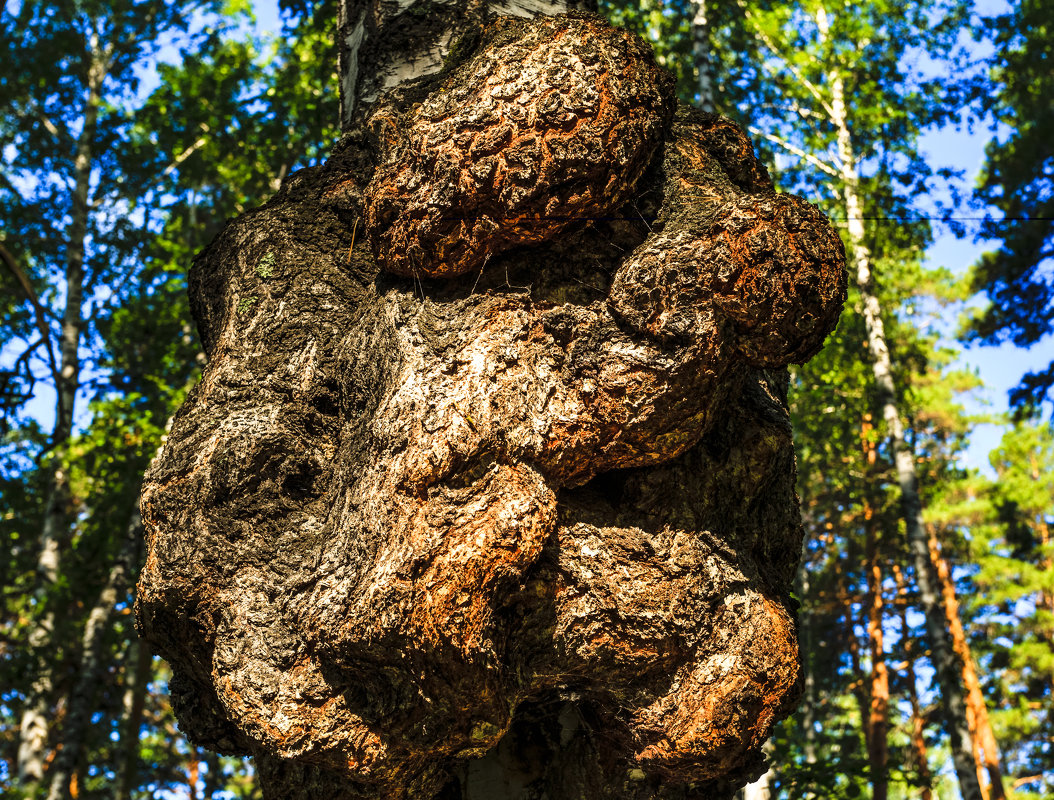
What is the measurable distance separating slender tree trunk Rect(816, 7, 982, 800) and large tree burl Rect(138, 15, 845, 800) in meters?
7.90

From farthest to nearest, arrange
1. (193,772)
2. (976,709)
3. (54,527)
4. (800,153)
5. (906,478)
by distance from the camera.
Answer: (976,709)
(193,772)
(800,153)
(906,478)
(54,527)

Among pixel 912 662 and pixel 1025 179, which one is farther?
pixel 912 662

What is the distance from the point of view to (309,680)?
2350mm

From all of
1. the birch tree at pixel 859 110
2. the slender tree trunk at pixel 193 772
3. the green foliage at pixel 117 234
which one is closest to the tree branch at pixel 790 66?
the birch tree at pixel 859 110

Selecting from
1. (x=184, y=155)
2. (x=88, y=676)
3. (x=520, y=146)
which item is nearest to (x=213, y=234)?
(x=184, y=155)

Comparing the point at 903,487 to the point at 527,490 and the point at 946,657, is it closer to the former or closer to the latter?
the point at 946,657

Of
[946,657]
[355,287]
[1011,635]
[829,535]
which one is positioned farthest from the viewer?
[1011,635]

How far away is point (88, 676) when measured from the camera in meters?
9.86

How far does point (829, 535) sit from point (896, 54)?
1275 centimetres

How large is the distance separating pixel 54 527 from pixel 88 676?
8.46 ft

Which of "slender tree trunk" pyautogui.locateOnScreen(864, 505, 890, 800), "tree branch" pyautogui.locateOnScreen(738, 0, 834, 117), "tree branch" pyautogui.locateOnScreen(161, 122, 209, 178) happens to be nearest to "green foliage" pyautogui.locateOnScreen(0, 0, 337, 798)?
"tree branch" pyautogui.locateOnScreen(161, 122, 209, 178)

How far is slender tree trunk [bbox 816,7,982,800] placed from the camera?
10438 millimetres

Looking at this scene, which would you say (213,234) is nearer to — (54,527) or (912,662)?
(54,527)

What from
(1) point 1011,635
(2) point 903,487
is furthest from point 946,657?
(1) point 1011,635
